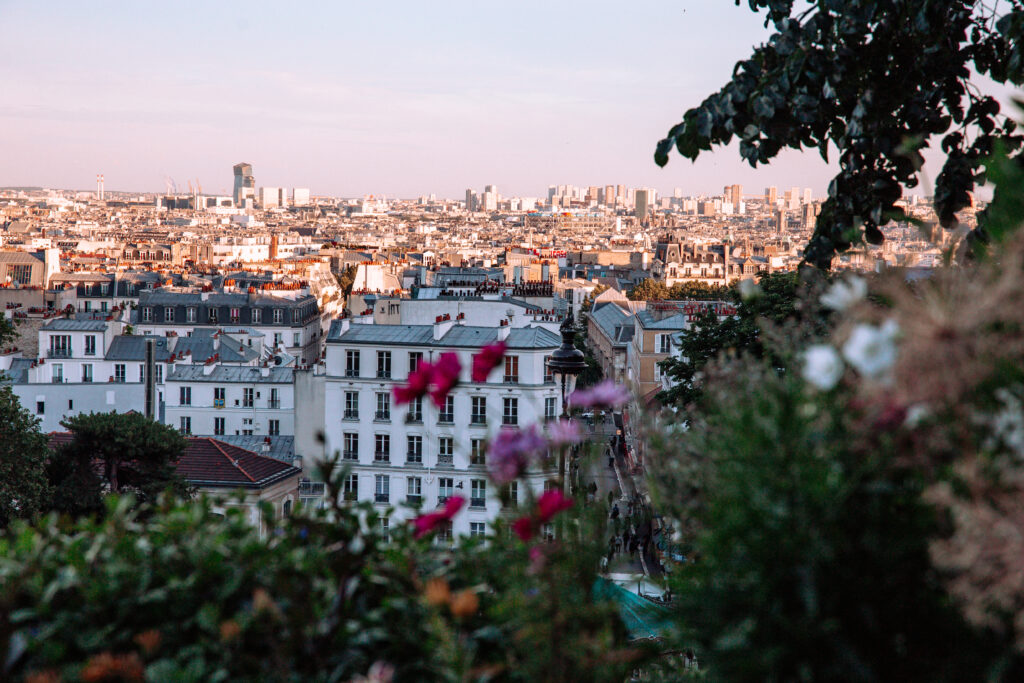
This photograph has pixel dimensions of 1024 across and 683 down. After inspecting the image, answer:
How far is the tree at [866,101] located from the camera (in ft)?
18.6

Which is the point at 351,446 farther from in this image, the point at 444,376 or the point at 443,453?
the point at 444,376

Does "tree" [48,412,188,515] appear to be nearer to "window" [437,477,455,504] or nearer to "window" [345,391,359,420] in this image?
"window" [345,391,359,420]

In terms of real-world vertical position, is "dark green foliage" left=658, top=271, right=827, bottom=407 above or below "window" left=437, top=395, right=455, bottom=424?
above

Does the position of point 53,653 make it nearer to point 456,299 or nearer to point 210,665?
point 210,665

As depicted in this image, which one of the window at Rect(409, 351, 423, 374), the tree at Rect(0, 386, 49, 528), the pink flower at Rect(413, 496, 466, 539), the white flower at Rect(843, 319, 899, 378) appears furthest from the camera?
the window at Rect(409, 351, 423, 374)

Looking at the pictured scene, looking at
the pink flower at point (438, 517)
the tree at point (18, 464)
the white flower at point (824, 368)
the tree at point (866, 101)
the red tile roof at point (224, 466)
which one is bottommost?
the red tile roof at point (224, 466)

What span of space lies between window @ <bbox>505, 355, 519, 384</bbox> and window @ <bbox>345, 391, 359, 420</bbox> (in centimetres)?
382

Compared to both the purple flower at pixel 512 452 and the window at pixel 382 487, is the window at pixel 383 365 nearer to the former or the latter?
the window at pixel 382 487

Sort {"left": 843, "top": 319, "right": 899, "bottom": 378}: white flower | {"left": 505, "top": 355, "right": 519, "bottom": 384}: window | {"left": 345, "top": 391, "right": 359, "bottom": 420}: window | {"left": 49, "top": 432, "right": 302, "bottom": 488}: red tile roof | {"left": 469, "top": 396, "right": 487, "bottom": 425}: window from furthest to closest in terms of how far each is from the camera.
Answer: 1. {"left": 345, "top": 391, "right": 359, "bottom": 420}: window
2. {"left": 505, "top": 355, "right": 519, "bottom": 384}: window
3. {"left": 469, "top": 396, "right": 487, "bottom": 425}: window
4. {"left": 49, "top": 432, "right": 302, "bottom": 488}: red tile roof
5. {"left": 843, "top": 319, "right": 899, "bottom": 378}: white flower

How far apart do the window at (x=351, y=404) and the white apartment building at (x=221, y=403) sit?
1120cm

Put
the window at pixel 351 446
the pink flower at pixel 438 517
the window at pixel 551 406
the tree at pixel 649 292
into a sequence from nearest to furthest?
the pink flower at pixel 438 517, the window at pixel 551 406, the window at pixel 351 446, the tree at pixel 649 292

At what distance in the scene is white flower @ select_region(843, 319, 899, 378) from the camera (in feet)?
7.06

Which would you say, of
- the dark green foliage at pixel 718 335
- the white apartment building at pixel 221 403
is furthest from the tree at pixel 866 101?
the white apartment building at pixel 221 403

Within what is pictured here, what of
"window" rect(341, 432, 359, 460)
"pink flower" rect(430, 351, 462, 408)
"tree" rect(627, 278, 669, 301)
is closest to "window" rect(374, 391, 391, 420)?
"window" rect(341, 432, 359, 460)
